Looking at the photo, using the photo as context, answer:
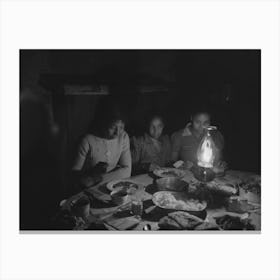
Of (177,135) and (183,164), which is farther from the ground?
(177,135)

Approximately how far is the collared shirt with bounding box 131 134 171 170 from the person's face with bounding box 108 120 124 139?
0.12 meters

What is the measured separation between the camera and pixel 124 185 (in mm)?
2348

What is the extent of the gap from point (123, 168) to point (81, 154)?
348 millimetres

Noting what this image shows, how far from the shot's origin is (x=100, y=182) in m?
2.34

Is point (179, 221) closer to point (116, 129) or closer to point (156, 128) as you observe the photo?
point (156, 128)

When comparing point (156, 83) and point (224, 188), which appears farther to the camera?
point (224, 188)

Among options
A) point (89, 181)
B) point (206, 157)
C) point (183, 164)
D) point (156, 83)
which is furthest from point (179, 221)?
point (156, 83)

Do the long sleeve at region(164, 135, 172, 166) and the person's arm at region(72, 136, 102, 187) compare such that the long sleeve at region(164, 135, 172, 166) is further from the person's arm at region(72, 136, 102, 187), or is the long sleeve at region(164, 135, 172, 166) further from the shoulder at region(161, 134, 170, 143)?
the person's arm at region(72, 136, 102, 187)

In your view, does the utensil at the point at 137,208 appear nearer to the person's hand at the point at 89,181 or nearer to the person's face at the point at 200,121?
the person's hand at the point at 89,181

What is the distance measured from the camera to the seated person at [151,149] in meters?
2.30
